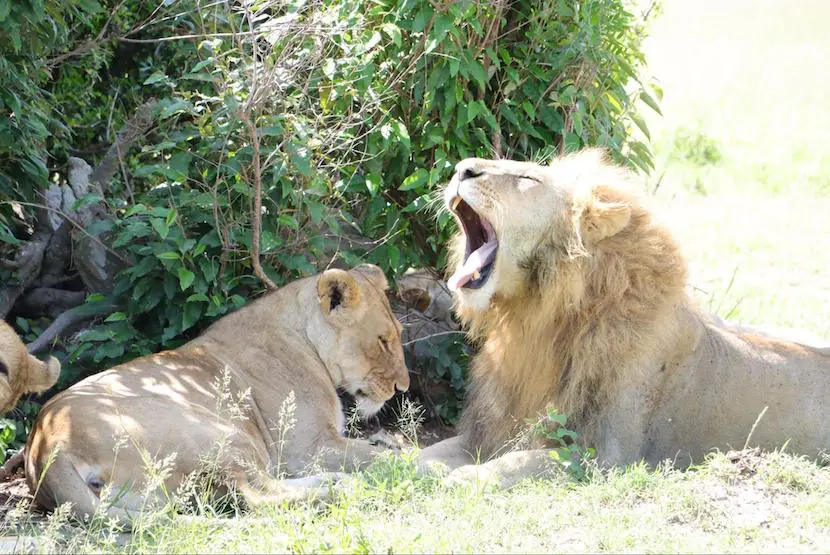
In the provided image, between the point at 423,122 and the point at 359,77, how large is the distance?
45 centimetres

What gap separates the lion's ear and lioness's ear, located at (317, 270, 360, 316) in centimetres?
104

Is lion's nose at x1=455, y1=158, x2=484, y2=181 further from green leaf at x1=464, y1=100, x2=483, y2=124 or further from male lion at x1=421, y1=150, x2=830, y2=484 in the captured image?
green leaf at x1=464, y1=100, x2=483, y2=124

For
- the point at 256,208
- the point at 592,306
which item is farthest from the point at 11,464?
the point at 592,306

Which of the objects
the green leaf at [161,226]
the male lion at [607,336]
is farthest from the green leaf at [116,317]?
the male lion at [607,336]

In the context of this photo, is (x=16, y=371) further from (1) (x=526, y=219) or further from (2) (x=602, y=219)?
(2) (x=602, y=219)

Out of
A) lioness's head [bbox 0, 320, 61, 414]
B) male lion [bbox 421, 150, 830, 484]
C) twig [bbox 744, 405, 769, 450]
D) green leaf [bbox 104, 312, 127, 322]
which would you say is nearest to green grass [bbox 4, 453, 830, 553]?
twig [bbox 744, 405, 769, 450]

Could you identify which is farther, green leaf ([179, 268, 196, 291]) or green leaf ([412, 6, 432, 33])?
green leaf ([412, 6, 432, 33])

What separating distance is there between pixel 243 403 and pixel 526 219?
134 cm

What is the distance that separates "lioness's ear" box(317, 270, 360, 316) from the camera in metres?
4.79

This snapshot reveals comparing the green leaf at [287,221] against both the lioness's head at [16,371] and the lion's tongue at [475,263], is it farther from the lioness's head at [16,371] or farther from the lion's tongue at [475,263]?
the lioness's head at [16,371]

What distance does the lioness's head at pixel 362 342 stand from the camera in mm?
4902

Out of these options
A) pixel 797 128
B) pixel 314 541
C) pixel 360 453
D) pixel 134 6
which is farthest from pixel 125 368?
pixel 797 128

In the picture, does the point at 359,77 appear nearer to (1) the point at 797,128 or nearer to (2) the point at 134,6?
(2) the point at 134,6

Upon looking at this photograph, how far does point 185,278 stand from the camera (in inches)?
194
